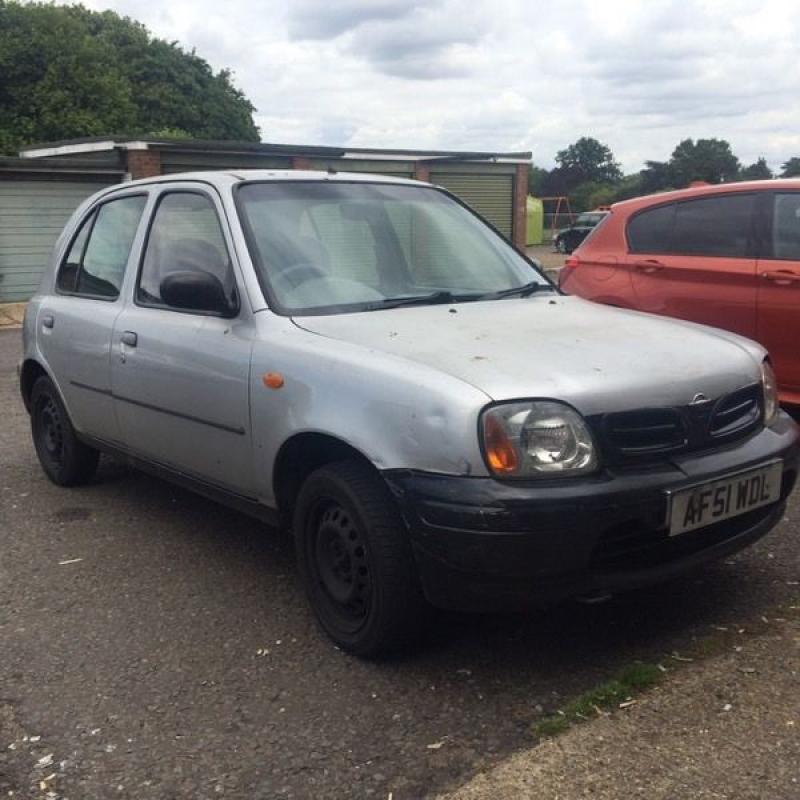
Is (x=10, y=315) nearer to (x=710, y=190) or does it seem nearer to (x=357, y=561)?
(x=710, y=190)

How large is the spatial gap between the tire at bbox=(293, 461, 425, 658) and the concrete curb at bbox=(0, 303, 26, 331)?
1384 cm

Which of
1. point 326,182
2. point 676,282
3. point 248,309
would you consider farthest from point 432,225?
point 676,282

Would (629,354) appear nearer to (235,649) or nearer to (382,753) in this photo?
(382,753)

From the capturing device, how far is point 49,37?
34750mm

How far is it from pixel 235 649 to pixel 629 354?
5.67 ft

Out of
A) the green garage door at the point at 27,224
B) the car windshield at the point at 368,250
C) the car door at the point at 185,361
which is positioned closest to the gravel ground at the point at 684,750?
the car door at the point at 185,361

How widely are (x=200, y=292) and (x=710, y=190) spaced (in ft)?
12.8

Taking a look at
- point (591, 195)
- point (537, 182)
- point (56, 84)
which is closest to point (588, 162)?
point (537, 182)

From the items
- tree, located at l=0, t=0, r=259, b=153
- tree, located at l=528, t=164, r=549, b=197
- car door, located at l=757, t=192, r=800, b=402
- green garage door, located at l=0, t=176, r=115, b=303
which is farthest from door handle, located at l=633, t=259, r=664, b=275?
tree, located at l=528, t=164, r=549, b=197

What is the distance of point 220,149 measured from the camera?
65.5 ft

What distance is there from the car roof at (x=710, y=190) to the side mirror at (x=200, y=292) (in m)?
3.82

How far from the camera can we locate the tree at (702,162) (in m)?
53.4

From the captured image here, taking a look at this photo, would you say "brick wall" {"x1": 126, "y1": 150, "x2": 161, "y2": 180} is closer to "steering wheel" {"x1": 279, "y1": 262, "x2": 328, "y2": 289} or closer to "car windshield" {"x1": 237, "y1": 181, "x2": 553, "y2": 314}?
"car windshield" {"x1": 237, "y1": 181, "x2": 553, "y2": 314}

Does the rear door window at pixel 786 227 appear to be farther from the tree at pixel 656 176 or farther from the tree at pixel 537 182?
the tree at pixel 537 182
